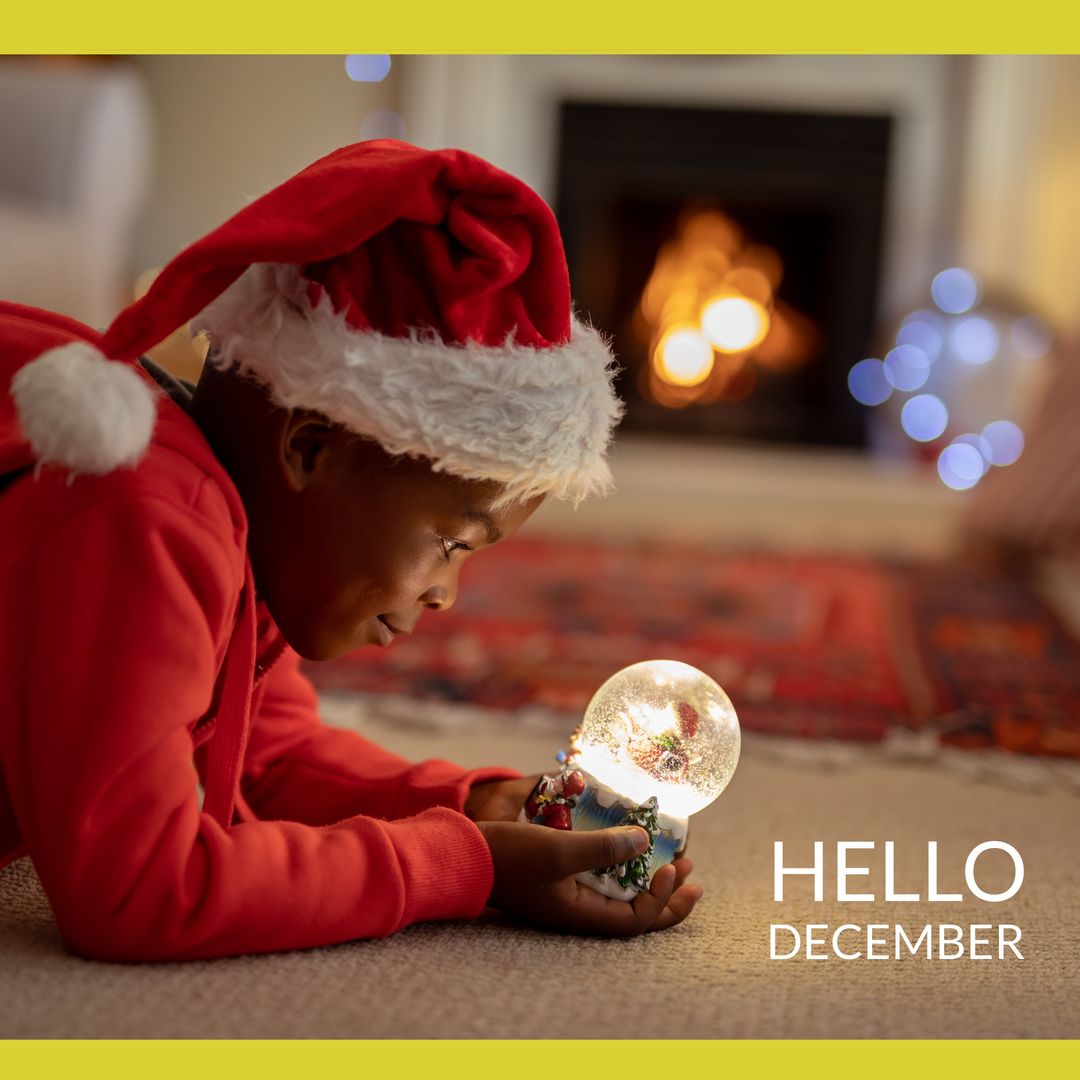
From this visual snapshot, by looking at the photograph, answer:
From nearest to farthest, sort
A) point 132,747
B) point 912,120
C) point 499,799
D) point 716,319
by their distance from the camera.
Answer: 1. point 132,747
2. point 499,799
3. point 912,120
4. point 716,319

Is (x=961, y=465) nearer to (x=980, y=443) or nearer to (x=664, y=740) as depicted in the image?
(x=980, y=443)

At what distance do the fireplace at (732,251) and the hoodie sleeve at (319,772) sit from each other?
3.53 metres

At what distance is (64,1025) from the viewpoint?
2.11ft

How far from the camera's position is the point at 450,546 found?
0.82 metres

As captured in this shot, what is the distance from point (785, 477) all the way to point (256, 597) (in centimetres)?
317

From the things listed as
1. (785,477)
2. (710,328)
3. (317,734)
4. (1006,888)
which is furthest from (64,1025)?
(710,328)

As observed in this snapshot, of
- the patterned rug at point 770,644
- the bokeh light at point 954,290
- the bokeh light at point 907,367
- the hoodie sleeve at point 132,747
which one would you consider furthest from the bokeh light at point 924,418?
the hoodie sleeve at point 132,747

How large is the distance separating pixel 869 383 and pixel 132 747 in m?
3.96

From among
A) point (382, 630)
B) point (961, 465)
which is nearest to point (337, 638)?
point (382, 630)

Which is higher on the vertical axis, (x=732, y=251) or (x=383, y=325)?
(x=732, y=251)

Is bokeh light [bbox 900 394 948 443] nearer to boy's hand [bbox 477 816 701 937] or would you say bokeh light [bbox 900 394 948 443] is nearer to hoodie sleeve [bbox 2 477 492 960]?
boy's hand [bbox 477 816 701 937]

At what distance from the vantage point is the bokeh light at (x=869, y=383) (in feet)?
14.1

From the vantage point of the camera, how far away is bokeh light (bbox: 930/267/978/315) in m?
4.13

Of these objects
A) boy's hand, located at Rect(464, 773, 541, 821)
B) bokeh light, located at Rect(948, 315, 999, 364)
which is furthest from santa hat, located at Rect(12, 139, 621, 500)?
bokeh light, located at Rect(948, 315, 999, 364)
